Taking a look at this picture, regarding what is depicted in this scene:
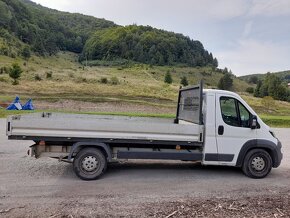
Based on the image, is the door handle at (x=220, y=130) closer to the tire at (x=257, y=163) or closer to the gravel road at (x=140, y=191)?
the tire at (x=257, y=163)

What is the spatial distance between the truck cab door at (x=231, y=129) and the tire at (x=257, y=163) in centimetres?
33

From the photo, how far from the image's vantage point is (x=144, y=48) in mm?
163875

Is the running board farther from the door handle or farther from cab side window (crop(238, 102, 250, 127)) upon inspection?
cab side window (crop(238, 102, 250, 127))

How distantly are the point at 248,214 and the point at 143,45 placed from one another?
537 ft

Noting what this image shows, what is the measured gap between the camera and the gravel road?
519 centimetres

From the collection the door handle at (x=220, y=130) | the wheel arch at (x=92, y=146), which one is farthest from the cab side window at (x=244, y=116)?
the wheel arch at (x=92, y=146)

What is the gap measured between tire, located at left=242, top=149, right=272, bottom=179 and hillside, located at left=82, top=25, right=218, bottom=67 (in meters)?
147

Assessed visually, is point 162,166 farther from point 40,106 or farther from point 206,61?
point 206,61

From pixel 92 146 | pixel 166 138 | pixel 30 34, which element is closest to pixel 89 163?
pixel 92 146

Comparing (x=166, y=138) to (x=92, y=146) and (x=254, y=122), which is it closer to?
(x=92, y=146)

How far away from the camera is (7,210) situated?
505cm

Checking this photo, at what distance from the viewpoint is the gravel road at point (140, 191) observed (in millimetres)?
5191

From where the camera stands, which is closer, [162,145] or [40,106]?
[162,145]

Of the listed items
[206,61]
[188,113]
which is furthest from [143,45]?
[188,113]
